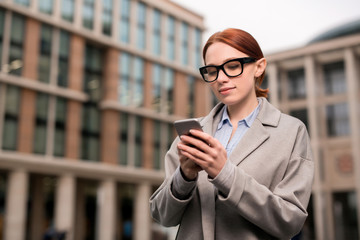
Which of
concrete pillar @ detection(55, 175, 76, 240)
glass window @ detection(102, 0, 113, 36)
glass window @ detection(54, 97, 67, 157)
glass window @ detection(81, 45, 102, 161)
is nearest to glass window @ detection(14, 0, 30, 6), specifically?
glass window @ detection(81, 45, 102, 161)

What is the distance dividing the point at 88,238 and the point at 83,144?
32.6 ft

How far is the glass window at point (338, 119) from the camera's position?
1571 inches

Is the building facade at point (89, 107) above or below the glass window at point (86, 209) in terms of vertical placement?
above

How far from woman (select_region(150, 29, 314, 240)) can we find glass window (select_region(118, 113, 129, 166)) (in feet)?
109

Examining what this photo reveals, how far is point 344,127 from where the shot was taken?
40031 mm

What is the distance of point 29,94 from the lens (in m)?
30.0

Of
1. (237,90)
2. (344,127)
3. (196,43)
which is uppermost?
(196,43)

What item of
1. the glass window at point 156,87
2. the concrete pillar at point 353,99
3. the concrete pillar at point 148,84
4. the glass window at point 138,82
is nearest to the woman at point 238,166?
the glass window at point 138,82

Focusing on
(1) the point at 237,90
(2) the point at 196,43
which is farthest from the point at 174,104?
(1) the point at 237,90

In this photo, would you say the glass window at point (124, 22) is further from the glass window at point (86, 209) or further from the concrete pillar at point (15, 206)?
the concrete pillar at point (15, 206)

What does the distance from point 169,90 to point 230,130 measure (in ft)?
125

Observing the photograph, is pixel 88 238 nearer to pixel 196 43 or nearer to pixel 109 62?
pixel 109 62

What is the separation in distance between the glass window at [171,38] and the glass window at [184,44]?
111 centimetres

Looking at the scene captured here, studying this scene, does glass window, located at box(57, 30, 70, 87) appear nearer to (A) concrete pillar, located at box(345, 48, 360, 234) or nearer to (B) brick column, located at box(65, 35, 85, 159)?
(B) brick column, located at box(65, 35, 85, 159)
